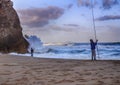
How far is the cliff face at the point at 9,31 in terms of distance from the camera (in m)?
52.3

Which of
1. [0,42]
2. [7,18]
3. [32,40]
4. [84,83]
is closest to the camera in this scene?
[84,83]

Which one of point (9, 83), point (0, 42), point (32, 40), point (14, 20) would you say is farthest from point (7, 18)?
point (9, 83)

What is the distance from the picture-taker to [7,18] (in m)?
55.0

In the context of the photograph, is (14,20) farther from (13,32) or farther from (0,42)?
(0,42)

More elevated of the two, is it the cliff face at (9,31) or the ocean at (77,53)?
the cliff face at (9,31)

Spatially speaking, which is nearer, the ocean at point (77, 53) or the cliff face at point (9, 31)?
the ocean at point (77, 53)

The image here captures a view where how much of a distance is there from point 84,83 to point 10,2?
4741 cm

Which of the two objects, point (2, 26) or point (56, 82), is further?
point (2, 26)

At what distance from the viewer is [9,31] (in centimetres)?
5447

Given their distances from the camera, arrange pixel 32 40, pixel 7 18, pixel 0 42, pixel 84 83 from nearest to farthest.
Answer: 1. pixel 84 83
2. pixel 0 42
3. pixel 7 18
4. pixel 32 40

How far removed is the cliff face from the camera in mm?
52344

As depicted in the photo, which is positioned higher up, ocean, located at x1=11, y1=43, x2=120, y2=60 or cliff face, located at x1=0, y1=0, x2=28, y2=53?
cliff face, located at x1=0, y1=0, x2=28, y2=53

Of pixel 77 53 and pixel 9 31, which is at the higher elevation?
pixel 9 31

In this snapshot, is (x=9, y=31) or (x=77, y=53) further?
(x=9, y=31)
